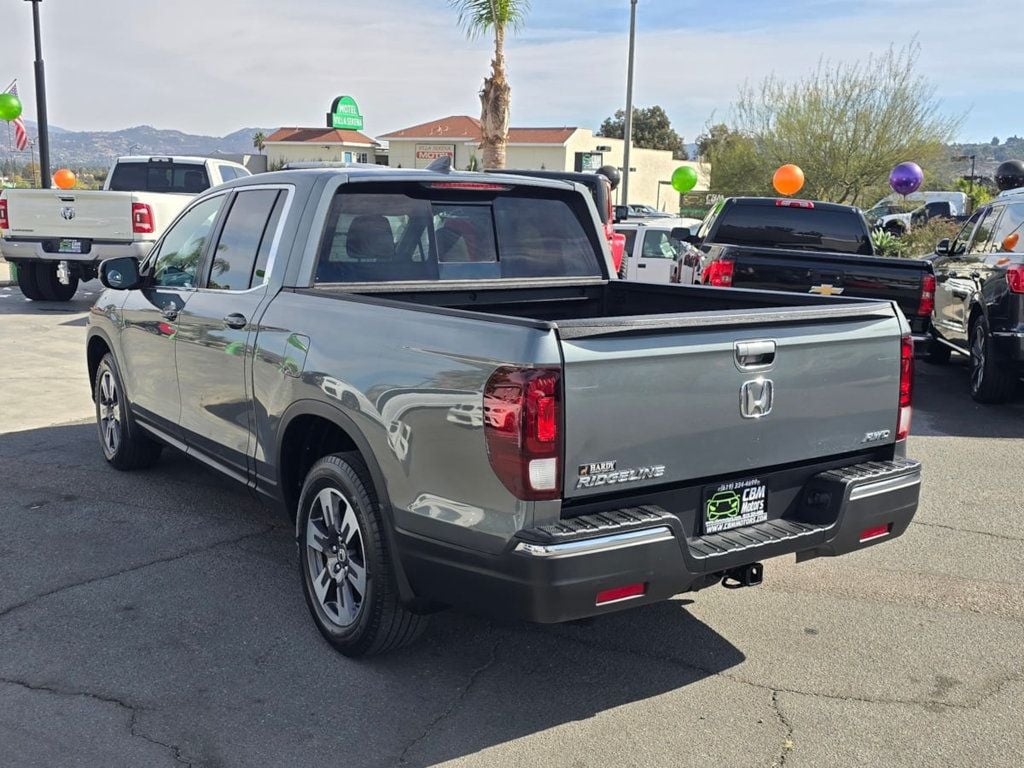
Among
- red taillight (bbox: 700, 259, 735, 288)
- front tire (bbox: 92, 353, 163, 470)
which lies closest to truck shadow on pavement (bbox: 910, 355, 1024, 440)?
red taillight (bbox: 700, 259, 735, 288)

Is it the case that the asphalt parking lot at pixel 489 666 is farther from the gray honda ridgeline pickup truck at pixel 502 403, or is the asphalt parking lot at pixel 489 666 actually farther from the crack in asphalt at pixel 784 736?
the gray honda ridgeline pickup truck at pixel 502 403

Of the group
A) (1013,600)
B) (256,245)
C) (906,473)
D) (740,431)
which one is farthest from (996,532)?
(256,245)

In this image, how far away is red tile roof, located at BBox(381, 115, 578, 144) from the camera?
69938 millimetres

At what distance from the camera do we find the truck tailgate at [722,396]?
329 cm

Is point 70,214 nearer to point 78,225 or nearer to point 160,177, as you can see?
point 78,225

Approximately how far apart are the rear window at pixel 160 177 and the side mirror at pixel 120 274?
1098 cm

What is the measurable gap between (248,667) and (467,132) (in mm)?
71780

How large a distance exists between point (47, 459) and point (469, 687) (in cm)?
448

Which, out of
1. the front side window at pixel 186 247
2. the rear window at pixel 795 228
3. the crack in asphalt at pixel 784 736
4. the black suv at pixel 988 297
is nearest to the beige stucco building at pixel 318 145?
the rear window at pixel 795 228

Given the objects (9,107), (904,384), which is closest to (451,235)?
(904,384)

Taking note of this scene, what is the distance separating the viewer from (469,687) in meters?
3.92

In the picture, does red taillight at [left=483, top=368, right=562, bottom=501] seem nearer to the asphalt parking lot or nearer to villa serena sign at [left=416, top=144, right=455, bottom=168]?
the asphalt parking lot

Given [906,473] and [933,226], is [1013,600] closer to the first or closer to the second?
[906,473]

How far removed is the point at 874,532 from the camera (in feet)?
13.2
